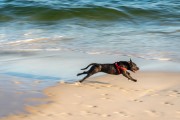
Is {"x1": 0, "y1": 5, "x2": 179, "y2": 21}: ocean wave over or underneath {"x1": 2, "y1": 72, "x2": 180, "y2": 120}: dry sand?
over

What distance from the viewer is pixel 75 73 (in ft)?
26.1

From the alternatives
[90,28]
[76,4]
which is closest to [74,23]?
→ [90,28]

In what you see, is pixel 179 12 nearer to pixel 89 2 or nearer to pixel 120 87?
pixel 89 2

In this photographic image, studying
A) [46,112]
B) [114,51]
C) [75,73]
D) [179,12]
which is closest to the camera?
[46,112]

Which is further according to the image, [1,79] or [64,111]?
[1,79]

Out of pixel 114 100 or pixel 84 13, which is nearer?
pixel 114 100

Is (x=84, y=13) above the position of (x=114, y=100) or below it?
above

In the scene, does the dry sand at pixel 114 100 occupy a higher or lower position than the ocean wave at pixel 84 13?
lower

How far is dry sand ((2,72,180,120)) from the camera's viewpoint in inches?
216

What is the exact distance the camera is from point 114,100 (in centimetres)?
620

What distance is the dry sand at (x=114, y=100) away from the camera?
5496 millimetres

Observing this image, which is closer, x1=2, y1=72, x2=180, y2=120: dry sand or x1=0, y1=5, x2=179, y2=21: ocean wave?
x1=2, y1=72, x2=180, y2=120: dry sand

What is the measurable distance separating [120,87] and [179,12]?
13038mm

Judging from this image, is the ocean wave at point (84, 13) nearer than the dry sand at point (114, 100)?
No
